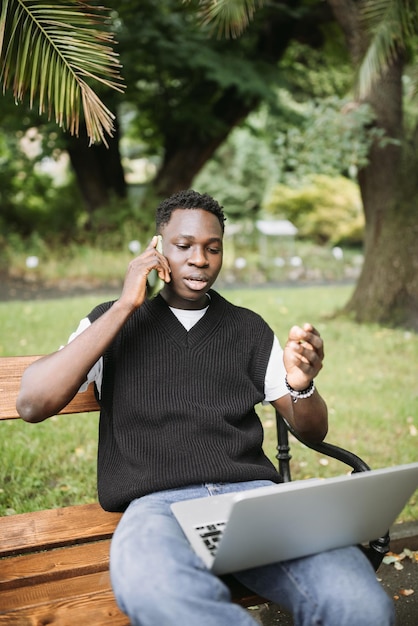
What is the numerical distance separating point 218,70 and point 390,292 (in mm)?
5013

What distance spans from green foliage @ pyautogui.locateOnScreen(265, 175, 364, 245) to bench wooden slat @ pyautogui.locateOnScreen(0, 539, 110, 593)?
20.0 m

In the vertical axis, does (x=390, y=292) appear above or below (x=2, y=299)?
above

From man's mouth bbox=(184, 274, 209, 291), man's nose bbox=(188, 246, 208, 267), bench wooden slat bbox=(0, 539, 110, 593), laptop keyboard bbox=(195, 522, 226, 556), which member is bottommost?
bench wooden slat bbox=(0, 539, 110, 593)

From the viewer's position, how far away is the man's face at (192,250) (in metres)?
2.46

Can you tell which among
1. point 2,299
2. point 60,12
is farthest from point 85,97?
point 2,299

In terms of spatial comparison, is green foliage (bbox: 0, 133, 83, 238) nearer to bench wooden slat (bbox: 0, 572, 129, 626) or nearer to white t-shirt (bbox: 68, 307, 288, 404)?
white t-shirt (bbox: 68, 307, 288, 404)

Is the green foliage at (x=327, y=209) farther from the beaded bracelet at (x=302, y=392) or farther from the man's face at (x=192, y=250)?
the beaded bracelet at (x=302, y=392)

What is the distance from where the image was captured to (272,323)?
812 cm

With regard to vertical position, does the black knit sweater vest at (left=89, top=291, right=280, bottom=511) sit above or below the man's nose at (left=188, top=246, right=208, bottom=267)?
below

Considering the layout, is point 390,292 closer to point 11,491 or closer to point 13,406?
point 11,491

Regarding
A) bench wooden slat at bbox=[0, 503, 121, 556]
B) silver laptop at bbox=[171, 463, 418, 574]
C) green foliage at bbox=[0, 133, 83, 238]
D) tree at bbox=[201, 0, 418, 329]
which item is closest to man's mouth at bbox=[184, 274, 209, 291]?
silver laptop at bbox=[171, 463, 418, 574]

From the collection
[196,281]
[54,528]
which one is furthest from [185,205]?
[54,528]

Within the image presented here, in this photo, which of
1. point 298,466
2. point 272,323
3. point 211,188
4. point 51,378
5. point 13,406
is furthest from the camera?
point 211,188

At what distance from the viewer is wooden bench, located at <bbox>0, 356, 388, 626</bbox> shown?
2.07 metres
